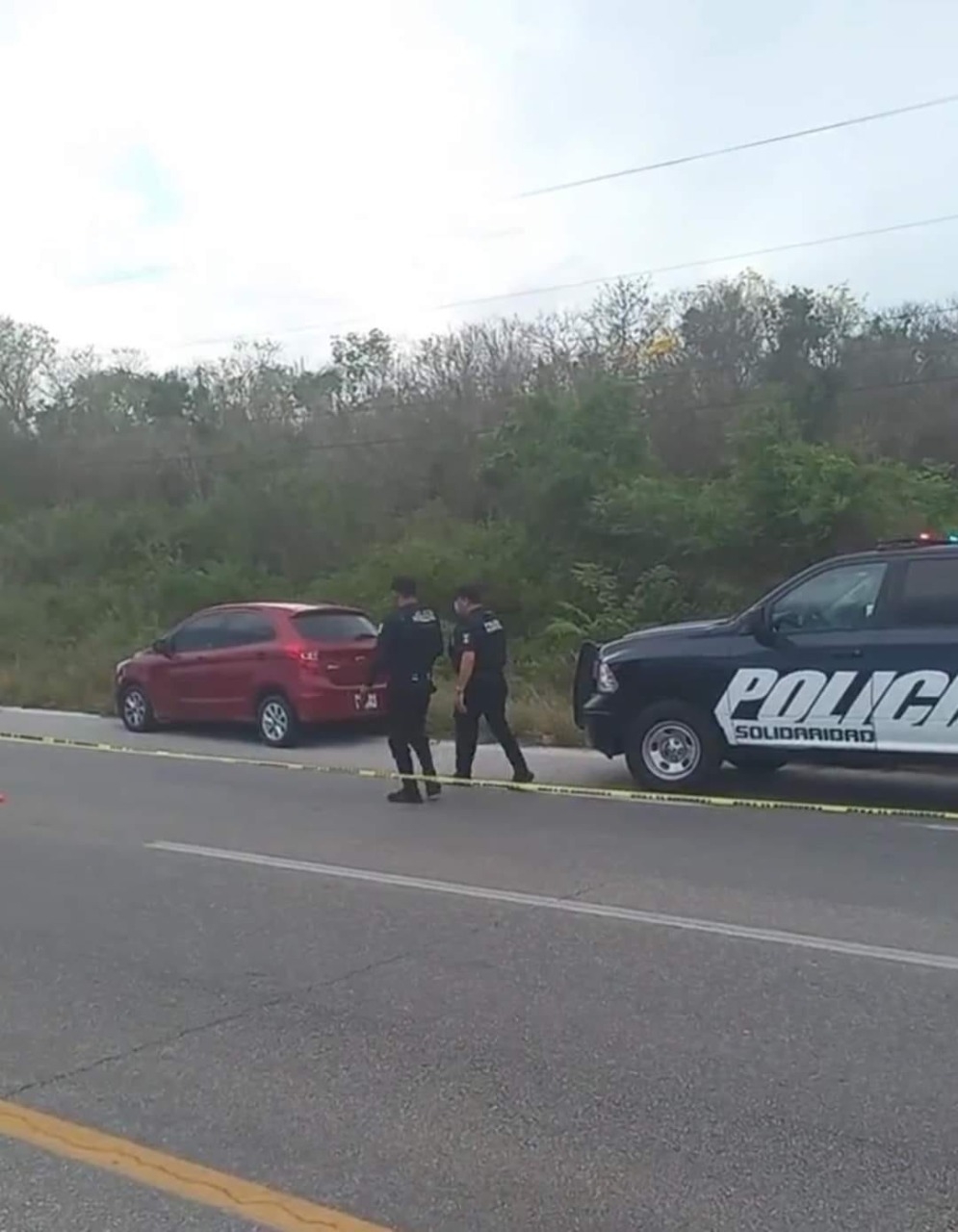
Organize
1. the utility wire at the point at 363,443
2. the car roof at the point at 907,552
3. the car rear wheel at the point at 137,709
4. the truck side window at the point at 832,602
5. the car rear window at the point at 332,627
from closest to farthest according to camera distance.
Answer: the car roof at the point at 907,552
the truck side window at the point at 832,602
the car rear window at the point at 332,627
the car rear wheel at the point at 137,709
the utility wire at the point at 363,443

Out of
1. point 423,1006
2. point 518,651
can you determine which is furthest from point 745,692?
point 518,651

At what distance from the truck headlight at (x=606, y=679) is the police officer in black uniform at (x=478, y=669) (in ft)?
2.55

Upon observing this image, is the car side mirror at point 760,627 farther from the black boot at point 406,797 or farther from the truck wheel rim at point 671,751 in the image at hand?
the black boot at point 406,797

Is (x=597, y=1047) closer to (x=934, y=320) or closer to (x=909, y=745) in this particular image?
(x=909, y=745)

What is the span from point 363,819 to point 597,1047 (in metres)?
5.60

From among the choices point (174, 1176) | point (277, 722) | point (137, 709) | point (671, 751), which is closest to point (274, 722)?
point (277, 722)

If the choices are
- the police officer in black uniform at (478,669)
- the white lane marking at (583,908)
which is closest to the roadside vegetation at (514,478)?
the police officer in black uniform at (478,669)

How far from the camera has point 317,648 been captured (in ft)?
55.1

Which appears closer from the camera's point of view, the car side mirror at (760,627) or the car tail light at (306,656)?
the car side mirror at (760,627)

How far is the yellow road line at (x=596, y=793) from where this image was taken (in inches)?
435

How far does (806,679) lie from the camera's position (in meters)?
11.3

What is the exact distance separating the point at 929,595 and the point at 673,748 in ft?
7.58

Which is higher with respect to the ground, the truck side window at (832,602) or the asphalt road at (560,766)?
the truck side window at (832,602)

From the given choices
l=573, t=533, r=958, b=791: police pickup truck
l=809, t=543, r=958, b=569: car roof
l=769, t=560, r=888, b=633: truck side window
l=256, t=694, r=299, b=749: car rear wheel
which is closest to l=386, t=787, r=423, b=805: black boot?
l=573, t=533, r=958, b=791: police pickup truck
